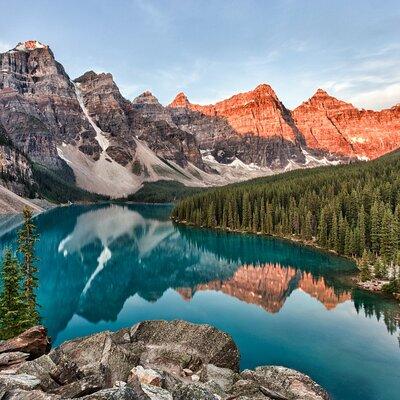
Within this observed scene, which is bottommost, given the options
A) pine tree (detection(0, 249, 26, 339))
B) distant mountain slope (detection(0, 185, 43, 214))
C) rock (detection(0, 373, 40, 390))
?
pine tree (detection(0, 249, 26, 339))

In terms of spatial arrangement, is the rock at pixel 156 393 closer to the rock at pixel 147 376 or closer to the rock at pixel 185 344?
the rock at pixel 147 376

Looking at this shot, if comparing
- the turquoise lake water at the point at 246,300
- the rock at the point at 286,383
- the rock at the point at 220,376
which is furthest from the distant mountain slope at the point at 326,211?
the rock at the point at 220,376

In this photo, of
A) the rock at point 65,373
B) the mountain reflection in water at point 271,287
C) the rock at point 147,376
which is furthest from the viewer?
the mountain reflection in water at point 271,287

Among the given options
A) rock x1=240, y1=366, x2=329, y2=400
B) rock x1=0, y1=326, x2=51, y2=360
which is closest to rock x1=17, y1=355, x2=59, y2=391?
rock x1=0, y1=326, x2=51, y2=360

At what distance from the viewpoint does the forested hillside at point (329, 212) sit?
94556mm

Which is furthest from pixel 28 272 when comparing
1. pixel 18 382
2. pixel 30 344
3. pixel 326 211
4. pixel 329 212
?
pixel 329 212

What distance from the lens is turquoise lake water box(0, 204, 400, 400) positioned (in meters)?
43.5

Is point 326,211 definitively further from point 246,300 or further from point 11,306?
point 11,306

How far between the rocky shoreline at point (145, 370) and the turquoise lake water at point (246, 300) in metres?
17.5

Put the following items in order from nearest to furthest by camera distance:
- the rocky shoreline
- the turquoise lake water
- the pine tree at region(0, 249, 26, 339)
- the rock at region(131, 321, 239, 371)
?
the rocky shoreline → the rock at region(131, 321, 239, 371) → the pine tree at region(0, 249, 26, 339) → the turquoise lake water

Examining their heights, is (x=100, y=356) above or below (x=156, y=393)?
below

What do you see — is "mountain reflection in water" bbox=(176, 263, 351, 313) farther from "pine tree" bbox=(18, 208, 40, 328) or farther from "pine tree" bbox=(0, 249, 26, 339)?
"pine tree" bbox=(0, 249, 26, 339)

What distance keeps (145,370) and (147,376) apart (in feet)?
1.91

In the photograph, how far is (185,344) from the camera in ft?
77.5
